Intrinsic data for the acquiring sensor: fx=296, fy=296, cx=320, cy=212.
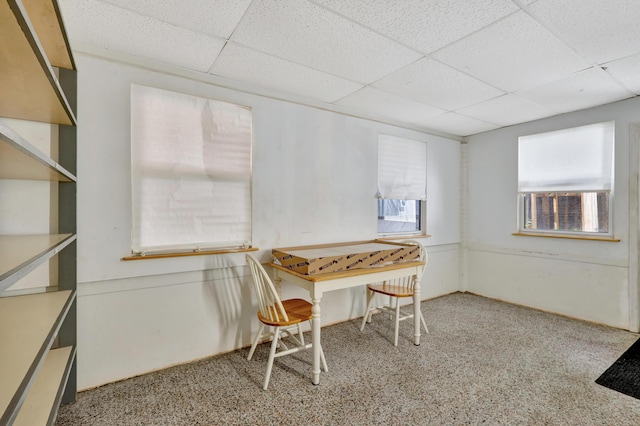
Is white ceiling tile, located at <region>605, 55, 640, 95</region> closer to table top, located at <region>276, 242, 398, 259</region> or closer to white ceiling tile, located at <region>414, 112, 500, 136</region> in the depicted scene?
white ceiling tile, located at <region>414, 112, 500, 136</region>

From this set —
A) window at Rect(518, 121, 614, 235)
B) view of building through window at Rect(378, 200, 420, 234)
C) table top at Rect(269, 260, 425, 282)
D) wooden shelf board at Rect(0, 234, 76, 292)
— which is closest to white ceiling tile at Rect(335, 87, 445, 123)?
view of building through window at Rect(378, 200, 420, 234)

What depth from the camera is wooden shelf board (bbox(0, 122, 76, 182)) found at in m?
0.79

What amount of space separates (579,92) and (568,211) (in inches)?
55.9

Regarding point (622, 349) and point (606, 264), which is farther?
point (606, 264)

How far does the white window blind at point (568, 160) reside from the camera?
3246 mm

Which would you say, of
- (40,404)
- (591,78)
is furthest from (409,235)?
(40,404)

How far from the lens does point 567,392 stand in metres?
2.08

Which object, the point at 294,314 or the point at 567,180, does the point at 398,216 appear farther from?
the point at 294,314

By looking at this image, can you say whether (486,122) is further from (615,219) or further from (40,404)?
(40,404)

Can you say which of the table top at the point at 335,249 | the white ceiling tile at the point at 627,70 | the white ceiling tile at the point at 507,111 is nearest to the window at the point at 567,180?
the white ceiling tile at the point at 507,111

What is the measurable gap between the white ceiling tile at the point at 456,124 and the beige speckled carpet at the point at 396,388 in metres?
2.51

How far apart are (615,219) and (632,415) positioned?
2.15 metres

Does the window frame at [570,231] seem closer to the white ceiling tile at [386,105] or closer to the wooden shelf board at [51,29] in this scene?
the white ceiling tile at [386,105]

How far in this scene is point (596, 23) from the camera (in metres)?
1.84
